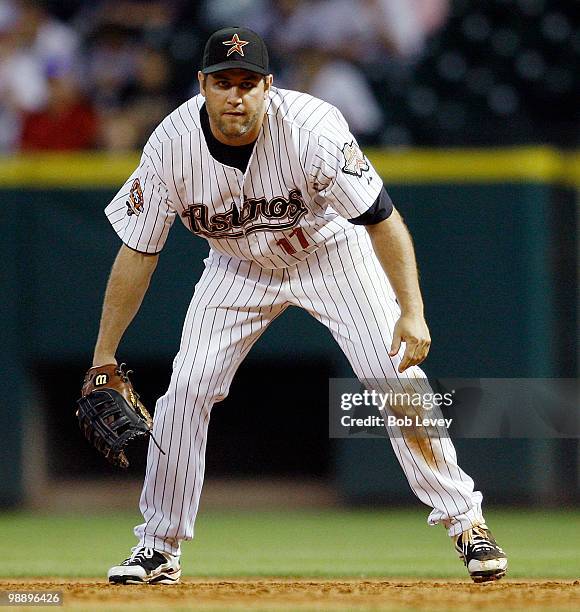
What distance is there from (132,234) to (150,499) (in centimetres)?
89

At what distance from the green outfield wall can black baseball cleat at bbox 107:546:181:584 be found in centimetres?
293

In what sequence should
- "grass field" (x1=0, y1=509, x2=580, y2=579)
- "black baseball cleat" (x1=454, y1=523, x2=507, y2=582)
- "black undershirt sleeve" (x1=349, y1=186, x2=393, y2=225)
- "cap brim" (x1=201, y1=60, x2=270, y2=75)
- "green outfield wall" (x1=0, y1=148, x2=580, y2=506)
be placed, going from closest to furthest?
1. "cap brim" (x1=201, y1=60, x2=270, y2=75)
2. "black undershirt sleeve" (x1=349, y1=186, x2=393, y2=225)
3. "black baseball cleat" (x1=454, y1=523, x2=507, y2=582)
4. "grass field" (x1=0, y1=509, x2=580, y2=579)
5. "green outfield wall" (x1=0, y1=148, x2=580, y2=506)

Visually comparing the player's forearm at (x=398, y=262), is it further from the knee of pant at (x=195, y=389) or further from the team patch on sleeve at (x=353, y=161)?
the knee of pant at (x=195, y=389)

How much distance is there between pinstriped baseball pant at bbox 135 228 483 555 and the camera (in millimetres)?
4281

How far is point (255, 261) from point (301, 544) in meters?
2.02

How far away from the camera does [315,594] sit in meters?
3.93

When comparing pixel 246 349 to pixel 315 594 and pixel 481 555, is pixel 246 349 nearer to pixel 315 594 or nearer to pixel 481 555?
pixel 315 594

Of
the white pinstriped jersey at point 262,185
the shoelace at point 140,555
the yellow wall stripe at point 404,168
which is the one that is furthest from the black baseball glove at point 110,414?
the yellow wall stripe at point 404,168

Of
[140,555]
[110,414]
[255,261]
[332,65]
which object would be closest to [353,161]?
[255,261]

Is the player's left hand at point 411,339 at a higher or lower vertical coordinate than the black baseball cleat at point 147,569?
higher

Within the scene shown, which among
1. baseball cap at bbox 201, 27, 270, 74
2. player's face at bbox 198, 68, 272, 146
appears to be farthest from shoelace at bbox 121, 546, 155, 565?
baseball cap at bbox 201, 27, 270, 74

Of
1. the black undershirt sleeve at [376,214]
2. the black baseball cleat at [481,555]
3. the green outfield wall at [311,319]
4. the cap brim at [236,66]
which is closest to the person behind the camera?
the cap brim at [236,66]

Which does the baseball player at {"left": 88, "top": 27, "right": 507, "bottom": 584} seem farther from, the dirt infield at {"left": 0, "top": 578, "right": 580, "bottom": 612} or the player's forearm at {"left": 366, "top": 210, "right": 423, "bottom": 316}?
the dirt infield at {"left": 0, "top": 578, "right": 580, "bottom": 612}

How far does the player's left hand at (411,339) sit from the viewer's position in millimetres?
4020
